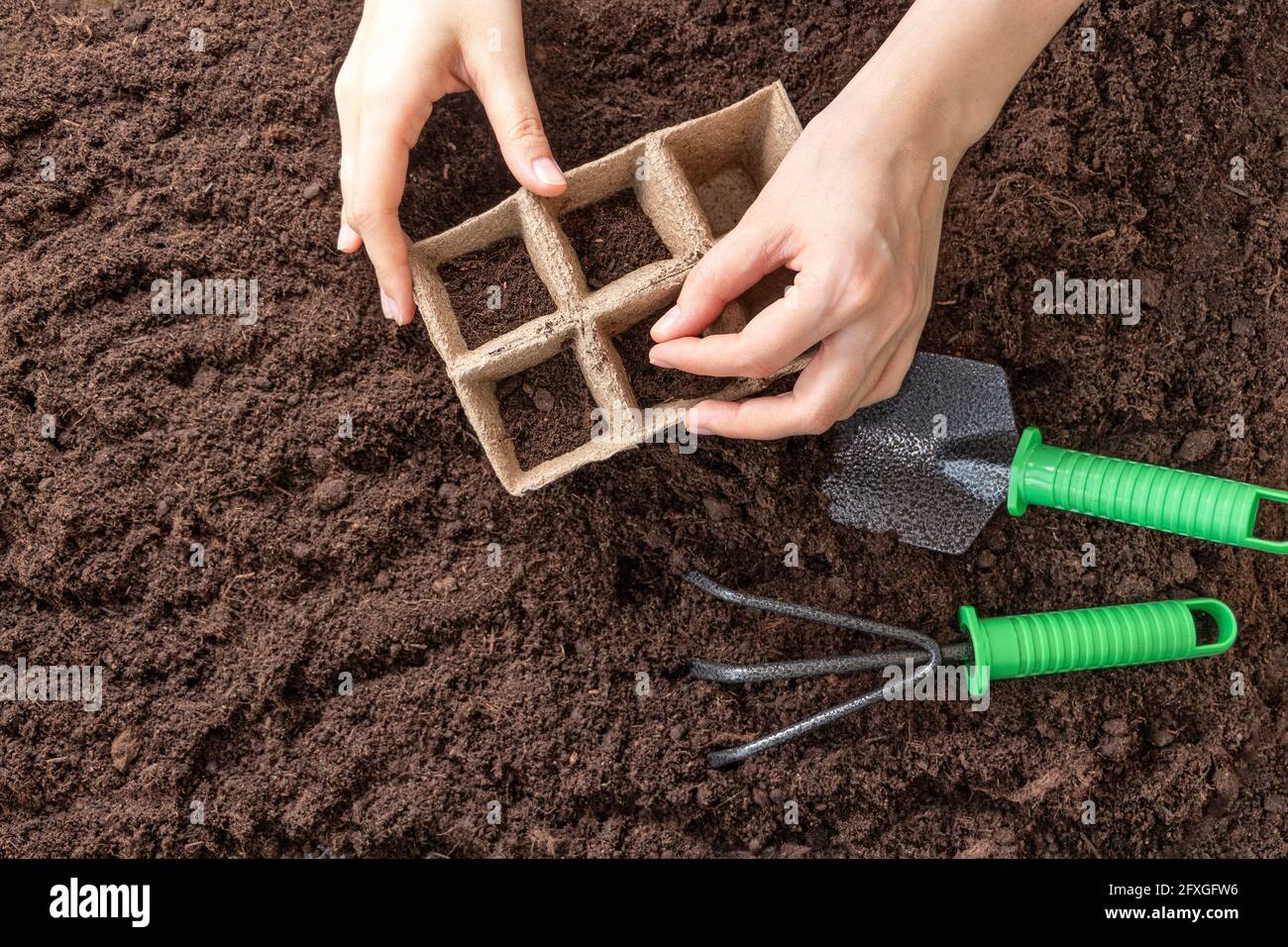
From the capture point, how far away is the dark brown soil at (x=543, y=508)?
4.29 feet

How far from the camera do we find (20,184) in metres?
1.42

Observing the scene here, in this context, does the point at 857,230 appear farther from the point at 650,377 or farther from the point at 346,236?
the point at 346,236

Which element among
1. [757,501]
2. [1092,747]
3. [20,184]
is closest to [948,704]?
[1092,747]

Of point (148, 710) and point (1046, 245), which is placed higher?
point (1046, 245)

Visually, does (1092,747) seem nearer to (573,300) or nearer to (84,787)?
(573,300)

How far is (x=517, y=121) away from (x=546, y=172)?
75 mm

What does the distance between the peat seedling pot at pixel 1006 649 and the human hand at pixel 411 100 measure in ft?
1.97

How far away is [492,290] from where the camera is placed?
4.23 ft

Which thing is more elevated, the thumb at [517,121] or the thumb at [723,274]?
the thumb at [517,121]

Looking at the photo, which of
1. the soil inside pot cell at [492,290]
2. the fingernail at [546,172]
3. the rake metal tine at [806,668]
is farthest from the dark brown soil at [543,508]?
the fingernail at [546,172]

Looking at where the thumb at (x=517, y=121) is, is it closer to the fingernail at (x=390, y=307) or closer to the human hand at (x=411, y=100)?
the human hand at (x=411, y=100)

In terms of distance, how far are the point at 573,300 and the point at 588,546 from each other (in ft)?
1.11

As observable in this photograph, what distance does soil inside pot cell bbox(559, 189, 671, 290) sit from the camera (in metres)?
1.31
